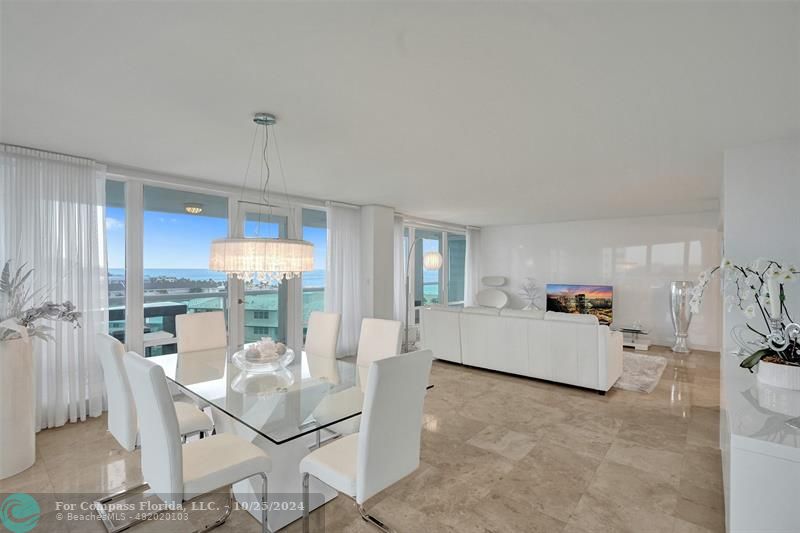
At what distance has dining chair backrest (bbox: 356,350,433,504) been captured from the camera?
1.64m

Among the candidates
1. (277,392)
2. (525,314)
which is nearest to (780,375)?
(277,392)

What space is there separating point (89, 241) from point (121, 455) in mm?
1955

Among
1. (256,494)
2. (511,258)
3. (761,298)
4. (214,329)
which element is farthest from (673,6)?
(511,258)

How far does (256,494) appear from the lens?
2.21 m

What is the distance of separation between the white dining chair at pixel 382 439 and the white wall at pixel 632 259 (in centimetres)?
668

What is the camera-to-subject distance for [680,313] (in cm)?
630

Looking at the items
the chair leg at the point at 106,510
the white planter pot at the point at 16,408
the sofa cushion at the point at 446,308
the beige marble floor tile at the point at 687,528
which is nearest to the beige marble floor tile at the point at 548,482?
the beige marble floor tile at the point at 687,528

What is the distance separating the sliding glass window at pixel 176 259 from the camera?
4.12m

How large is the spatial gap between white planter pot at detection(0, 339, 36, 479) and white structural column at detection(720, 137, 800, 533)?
4.14 meters

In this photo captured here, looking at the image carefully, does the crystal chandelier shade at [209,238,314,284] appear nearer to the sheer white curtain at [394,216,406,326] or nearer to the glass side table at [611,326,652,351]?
the sheer white curtain at [394,216,406,326]

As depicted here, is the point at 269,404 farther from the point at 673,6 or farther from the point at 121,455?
the point at 673,6

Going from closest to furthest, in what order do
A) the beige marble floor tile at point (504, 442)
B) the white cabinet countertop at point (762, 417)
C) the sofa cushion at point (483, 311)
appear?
the white cabinet countertop at point (762, 417)
the beige marble floor tile at point (504, 442)
the sofa cushion at point (483, 311)

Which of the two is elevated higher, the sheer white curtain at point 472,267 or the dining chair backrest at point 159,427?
the sheer white curtain at point 472,267

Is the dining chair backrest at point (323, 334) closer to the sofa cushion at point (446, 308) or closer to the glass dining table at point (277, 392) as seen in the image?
the glass dining table at point (277, 392)
